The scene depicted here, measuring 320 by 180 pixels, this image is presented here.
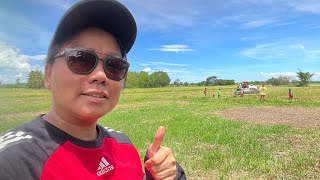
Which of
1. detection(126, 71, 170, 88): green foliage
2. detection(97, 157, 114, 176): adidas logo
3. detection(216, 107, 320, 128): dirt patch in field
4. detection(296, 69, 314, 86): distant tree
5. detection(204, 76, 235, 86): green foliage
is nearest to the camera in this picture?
detection(97, 157, 114, 176): adidas logo

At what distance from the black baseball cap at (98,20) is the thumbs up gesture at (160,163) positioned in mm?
628

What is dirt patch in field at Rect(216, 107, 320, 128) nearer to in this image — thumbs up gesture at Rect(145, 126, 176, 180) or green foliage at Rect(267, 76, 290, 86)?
thumbs up gesture at Rect(145, 126, 176, 180)

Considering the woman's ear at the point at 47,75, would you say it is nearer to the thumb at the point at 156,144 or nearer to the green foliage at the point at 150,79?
the thumb at the point at 156,144

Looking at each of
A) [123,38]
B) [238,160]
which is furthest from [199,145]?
[123,38]

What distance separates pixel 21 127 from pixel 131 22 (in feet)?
2.76

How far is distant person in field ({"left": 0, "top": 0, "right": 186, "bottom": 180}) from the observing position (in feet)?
4.46

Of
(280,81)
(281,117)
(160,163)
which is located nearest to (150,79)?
(280,81)

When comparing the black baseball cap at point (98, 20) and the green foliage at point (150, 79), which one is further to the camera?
the green foliage at point (150, 79)

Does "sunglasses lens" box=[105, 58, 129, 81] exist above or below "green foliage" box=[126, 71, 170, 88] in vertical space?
below

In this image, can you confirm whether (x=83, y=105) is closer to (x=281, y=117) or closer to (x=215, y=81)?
(x=281, y=117)

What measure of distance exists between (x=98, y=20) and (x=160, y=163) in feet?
2.69

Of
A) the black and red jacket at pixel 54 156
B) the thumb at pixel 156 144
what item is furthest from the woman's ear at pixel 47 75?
the thumb at pixel 156 144

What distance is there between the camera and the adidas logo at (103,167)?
1494 millimetres

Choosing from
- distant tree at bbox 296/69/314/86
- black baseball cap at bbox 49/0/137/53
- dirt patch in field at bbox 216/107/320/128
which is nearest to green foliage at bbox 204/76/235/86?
distant tree at bbox 296/69/314/86
